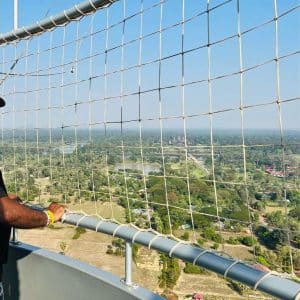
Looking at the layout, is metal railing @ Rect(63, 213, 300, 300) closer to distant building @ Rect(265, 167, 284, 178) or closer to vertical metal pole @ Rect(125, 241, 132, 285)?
vertical metal pole @ Rect(125, 241, 132, 285)

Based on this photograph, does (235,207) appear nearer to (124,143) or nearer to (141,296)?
(141,296)

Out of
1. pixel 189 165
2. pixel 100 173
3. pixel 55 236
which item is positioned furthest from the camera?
pixel 55 236

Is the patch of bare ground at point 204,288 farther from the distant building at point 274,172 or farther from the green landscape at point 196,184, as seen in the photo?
the distant building at point 274,172

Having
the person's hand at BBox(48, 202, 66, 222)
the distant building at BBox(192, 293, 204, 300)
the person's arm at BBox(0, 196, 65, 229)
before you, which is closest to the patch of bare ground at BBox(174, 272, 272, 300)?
the distant building at BBox(192, 293, 204, 300)

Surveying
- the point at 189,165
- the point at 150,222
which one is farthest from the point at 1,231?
the point at 189,165

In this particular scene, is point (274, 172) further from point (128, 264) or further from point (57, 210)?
point (57, 210)

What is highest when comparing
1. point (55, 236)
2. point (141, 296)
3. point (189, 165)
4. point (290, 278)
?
point (189, 165)

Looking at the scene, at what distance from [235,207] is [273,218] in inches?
9.1

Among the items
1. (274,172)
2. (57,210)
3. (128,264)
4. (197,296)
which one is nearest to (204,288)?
(197,296)

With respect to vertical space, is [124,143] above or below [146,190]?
above

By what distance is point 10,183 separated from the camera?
2.81 m

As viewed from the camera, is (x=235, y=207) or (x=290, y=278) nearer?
(x=290, y=278)

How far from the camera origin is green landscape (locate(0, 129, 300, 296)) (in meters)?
1.41

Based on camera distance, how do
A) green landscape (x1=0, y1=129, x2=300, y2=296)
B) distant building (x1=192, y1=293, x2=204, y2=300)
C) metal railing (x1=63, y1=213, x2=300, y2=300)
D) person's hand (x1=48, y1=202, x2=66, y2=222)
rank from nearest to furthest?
metal railing (x1=63, y1=213, x2=300, y2=300), green landscape (x1=0, y1=129, x2=300, y2=296), person's hand (x1=48, y1=202, x2=66, y2=222), distant building (x1=192, y1=293, x2=204, y2=300)
